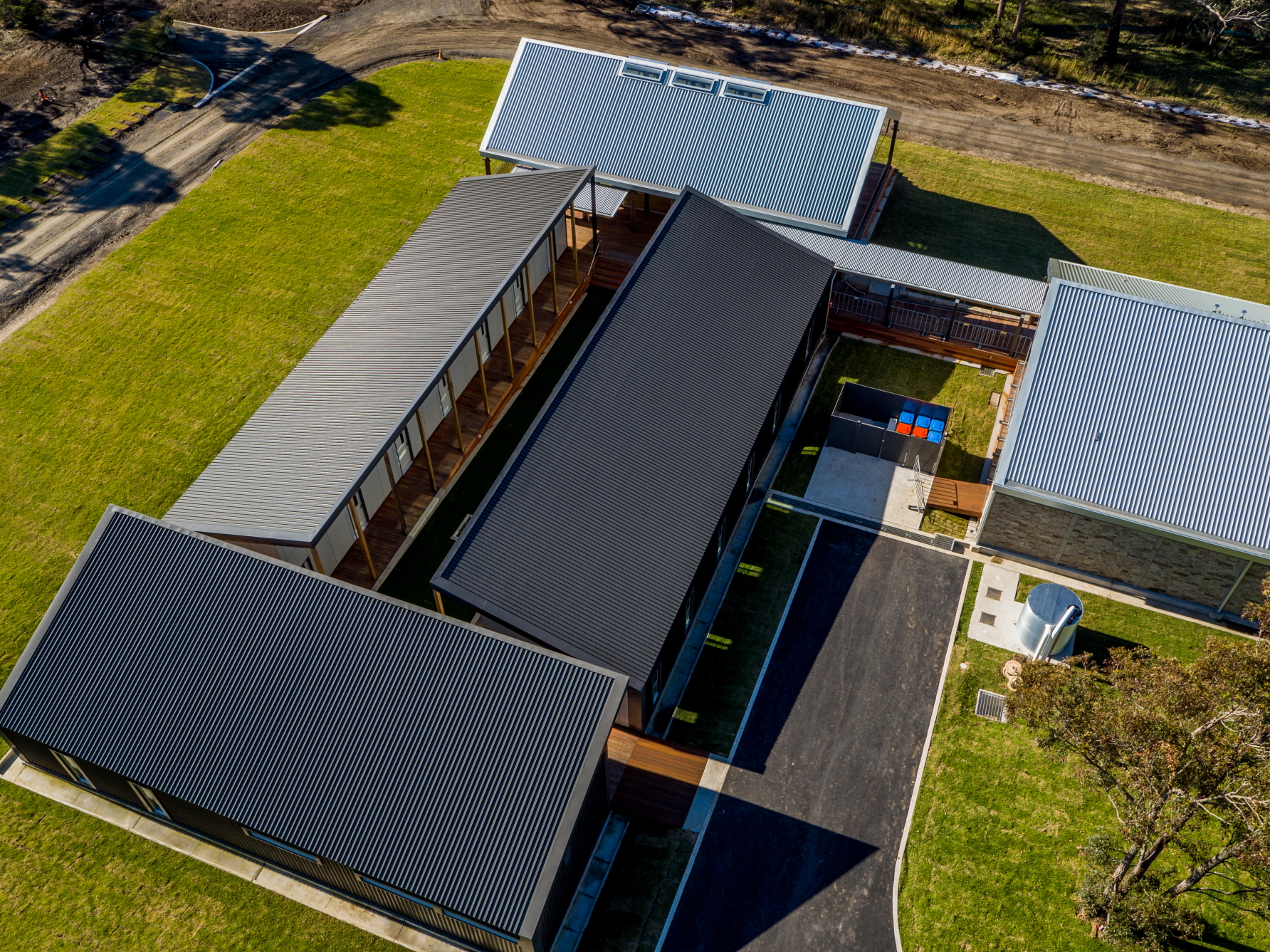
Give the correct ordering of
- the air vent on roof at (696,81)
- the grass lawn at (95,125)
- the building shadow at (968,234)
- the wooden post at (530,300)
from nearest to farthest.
→ the wooden post at (530,300) → the air vent on roof at (696,81) → the building shadow at (968,234) → the grass lawn at (95,125)

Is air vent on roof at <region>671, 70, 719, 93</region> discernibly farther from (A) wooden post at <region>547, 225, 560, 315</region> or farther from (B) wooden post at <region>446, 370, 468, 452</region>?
(B) wooden post at <region>446, 370, 468, 452</region>

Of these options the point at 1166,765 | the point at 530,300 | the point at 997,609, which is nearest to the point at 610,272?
the point at 530,300

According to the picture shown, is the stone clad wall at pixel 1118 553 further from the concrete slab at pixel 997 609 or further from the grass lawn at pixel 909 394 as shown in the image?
the grass lawn at pixel 909 394

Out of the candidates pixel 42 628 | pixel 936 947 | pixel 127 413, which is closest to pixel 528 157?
pixel 127 413

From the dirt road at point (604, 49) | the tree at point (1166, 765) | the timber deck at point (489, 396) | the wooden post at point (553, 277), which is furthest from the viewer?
the dirt road at point (604, 49)

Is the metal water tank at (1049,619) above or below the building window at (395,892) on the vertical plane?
above

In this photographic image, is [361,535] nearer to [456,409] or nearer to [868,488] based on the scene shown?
[456,409]

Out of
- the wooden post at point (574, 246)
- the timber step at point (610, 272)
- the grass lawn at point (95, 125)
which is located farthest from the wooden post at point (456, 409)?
the grass lawn at point (95, 125)

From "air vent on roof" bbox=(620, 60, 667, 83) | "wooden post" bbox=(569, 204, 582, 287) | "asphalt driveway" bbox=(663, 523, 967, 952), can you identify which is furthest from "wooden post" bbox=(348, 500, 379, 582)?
"air vent on roof" bbox=(620, 60, 667, 83)
